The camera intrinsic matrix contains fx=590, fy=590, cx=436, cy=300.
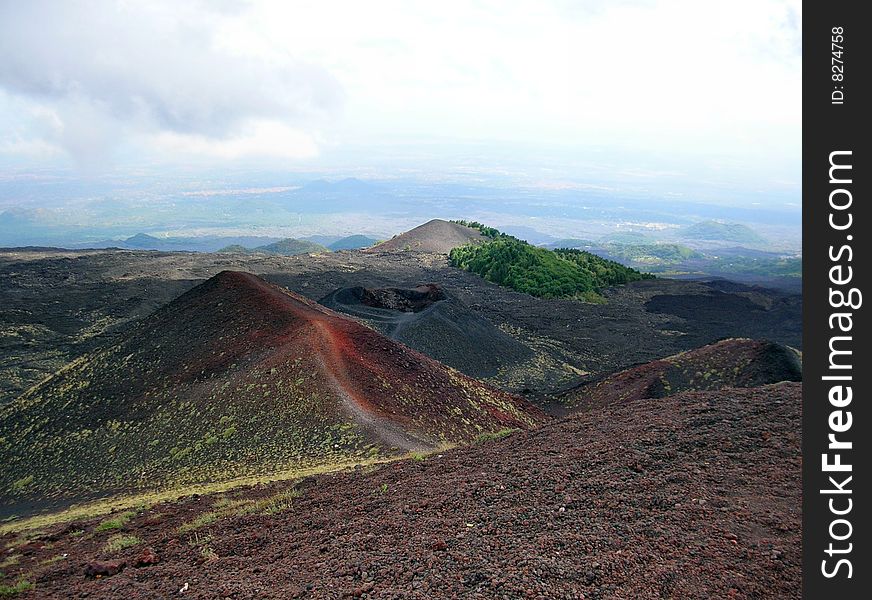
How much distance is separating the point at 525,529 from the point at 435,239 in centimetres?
7792

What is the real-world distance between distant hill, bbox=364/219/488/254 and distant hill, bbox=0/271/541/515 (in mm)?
58187

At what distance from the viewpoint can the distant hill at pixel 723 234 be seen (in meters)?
173

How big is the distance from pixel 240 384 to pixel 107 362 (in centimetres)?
735

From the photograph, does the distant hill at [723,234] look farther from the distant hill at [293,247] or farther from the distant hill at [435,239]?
the distant hill at [293,247]

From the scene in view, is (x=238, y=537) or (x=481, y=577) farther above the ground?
(x=481, y=577)

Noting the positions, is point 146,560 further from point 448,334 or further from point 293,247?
point 293,247

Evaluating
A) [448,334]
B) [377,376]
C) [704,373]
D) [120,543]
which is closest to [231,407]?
[377,376]

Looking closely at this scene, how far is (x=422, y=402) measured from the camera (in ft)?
56.5

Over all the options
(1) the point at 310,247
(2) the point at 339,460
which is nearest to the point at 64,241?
(1) the point at 310,247

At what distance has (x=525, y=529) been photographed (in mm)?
7047

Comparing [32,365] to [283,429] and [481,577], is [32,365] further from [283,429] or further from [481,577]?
[481,577]

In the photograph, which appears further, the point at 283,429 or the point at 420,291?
the point at 420,291

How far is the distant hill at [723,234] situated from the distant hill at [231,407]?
175 metres

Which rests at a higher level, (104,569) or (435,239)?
(435,239)
